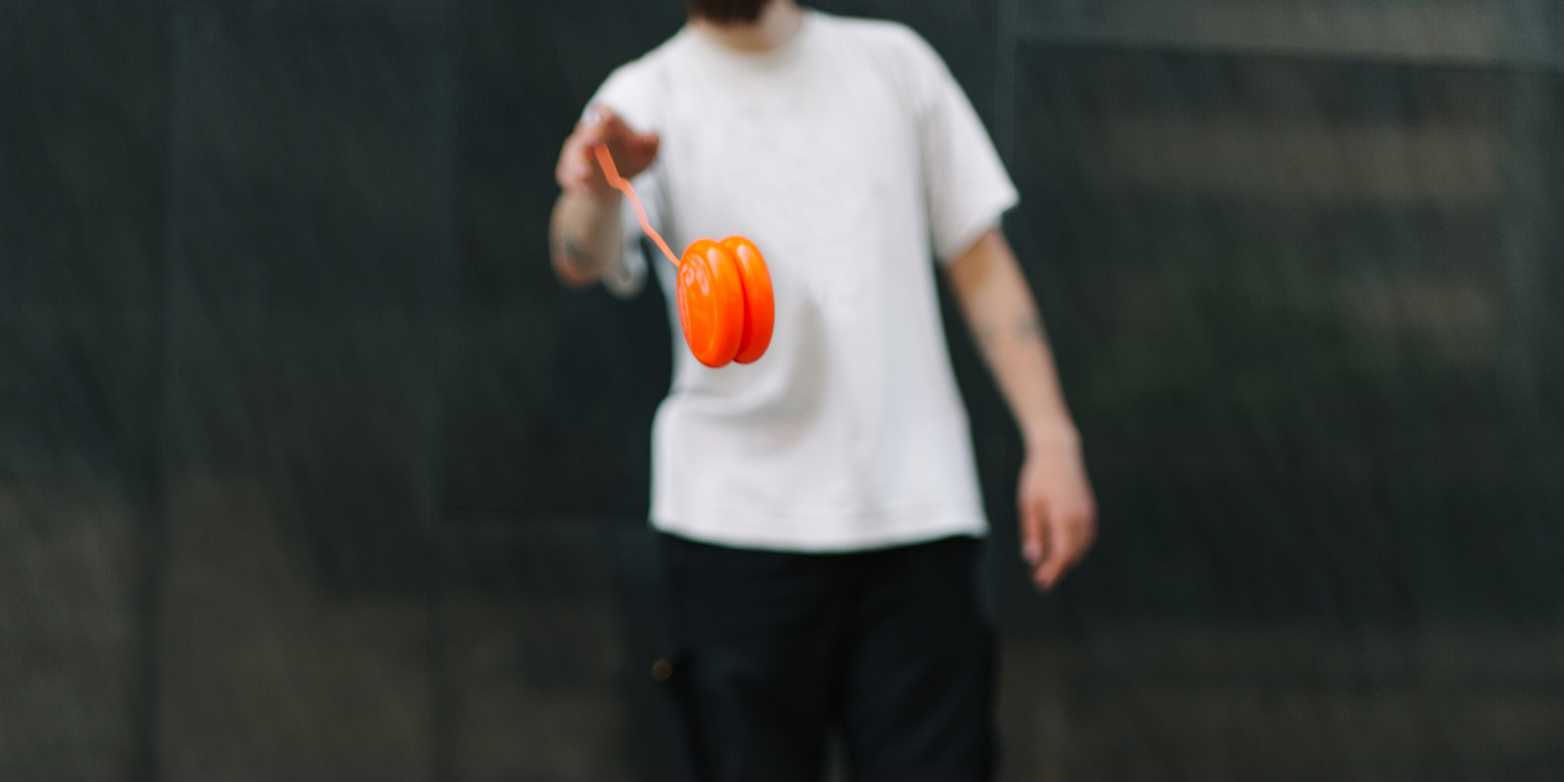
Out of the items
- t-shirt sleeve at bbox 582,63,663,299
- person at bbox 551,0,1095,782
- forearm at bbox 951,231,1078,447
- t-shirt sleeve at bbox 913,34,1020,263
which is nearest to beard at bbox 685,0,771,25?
person at bbox 551,0,1095,782

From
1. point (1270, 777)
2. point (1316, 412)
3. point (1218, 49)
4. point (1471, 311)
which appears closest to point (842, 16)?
point (1218, 49)

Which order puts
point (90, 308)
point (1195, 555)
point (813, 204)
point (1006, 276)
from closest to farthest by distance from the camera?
point (813, 204) → point (1006, 276) → point (90, 308) → point (1195, 555)

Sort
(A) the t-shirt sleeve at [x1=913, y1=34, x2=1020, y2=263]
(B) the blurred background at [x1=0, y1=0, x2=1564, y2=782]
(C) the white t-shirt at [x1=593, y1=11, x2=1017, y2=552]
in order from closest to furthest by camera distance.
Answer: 1. (C) the white t-shirt at [x1=593, y1=11, x2=1017, y2=552]
2. (A) the t-shirt sleeve at [x1=913, y1=34, x2=1020, y2=263]
3. (B) the blurred background at [x1=0, y1=0, x2=1564, y2=782]

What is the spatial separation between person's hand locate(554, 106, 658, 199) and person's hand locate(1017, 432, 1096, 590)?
569 millimetres

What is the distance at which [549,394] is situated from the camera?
2.42 metres

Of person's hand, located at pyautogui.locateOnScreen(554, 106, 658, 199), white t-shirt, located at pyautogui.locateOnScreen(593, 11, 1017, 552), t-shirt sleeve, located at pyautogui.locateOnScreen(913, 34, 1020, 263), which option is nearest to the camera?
person's hand, located at pyautogui.locateOnScreen(554, 106, 658, 199)

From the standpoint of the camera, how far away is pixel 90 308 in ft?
7.79

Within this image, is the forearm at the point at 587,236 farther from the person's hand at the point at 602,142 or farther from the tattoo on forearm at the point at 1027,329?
the tattoo on forearm at the point at 1027,329

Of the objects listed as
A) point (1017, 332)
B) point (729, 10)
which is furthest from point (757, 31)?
point (1017, 332)

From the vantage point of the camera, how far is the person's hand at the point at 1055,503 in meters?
1.79

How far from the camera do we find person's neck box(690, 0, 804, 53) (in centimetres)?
179

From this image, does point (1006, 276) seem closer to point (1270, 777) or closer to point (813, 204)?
point (813, 204)

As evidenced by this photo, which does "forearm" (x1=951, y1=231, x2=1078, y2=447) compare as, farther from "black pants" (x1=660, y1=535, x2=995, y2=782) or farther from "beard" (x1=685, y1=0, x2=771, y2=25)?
"beard" (x1=685, y1=0, x2=771, y2=25)

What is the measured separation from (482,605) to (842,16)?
3.46 feet
